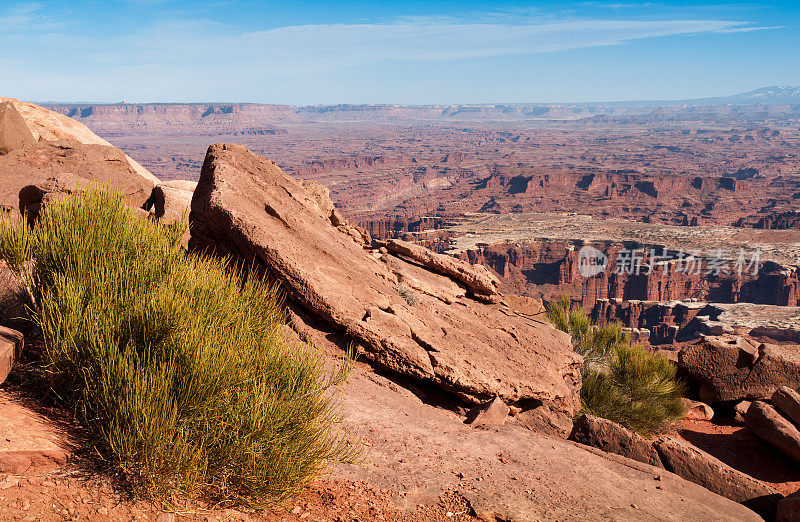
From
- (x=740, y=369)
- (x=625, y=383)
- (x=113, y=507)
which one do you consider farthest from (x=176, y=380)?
(x=740, y=369)

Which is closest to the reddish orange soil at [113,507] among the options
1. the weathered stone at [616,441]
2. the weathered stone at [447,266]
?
the weathered stone at [616,441]

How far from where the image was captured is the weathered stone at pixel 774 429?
10.7 metres

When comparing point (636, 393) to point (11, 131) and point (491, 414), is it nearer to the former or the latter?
point (491, 414)

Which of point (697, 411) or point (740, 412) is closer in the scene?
point (740, 412)

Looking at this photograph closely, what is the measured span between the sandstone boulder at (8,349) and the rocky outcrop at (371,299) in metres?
3.69

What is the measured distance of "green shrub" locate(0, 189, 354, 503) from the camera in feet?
13.7

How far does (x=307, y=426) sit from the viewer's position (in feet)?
15.8

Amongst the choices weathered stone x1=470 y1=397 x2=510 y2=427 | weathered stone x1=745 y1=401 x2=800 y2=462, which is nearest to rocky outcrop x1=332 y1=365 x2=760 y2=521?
weathered stone x1=470 y1=397 x2=510 y2=427

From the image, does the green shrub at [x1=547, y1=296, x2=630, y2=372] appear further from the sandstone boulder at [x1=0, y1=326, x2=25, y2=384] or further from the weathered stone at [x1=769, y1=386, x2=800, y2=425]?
the sandstone boulder at [x1=0, y1=326, x2=25, y2=384]

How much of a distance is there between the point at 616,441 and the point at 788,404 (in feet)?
18.7

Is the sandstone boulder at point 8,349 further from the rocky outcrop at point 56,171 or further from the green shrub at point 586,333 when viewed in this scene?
the green shrub at point 586,333

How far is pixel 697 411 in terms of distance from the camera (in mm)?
14430

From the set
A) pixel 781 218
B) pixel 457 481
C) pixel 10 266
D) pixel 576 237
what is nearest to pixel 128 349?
pixel 10 266

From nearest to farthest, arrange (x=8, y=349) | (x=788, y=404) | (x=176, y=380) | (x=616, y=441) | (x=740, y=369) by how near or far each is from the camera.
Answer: (x=176, y=380)
(x=8, y=349)
(x=616, y=441)
(x=788, y=404)
(x=740, y=369)
